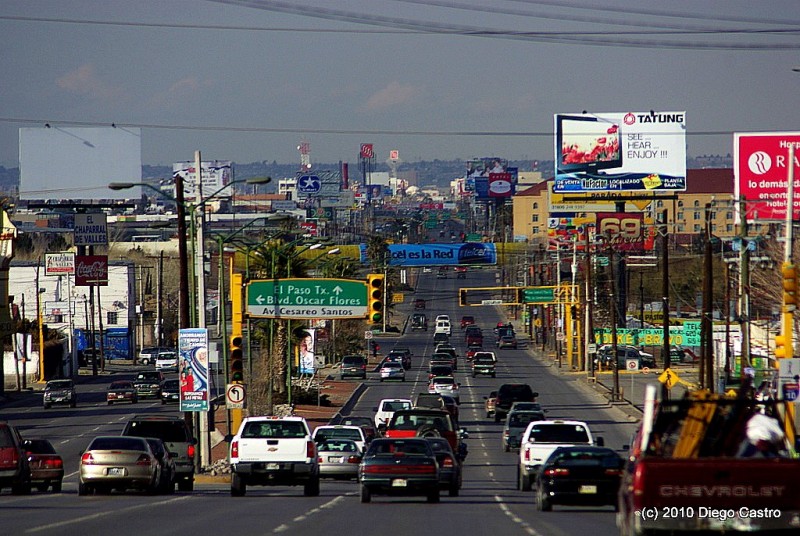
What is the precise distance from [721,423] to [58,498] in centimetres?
1635

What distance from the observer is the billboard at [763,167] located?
5094 centimetres

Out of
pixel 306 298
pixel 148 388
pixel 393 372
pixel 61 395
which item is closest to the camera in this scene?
pixel 306 298

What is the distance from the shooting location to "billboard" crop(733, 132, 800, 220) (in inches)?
2005

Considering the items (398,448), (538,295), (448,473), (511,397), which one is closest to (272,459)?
(398,448)

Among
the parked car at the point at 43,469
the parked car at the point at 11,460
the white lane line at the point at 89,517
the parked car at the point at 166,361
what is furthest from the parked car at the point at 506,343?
the white lane line at the point at 89,517

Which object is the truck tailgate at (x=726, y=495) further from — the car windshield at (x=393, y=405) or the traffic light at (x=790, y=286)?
the car windshield at (x=393, y=405)

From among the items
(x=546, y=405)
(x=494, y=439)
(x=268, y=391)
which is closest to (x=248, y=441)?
(x=494, y=439)

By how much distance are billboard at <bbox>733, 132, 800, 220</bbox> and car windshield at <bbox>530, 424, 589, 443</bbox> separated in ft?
70.3

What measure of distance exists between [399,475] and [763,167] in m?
30.9

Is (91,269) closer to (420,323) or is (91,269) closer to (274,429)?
(420,323)

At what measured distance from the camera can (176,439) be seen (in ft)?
109

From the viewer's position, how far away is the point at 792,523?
43.3 feet

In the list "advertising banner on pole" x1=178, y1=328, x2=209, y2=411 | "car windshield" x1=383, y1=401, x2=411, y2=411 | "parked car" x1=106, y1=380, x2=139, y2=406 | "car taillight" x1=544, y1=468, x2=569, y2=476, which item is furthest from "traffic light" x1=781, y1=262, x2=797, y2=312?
"parked car" x1=106, y1=380, x2=139, y2=406

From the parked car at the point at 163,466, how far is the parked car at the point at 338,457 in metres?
7.56
